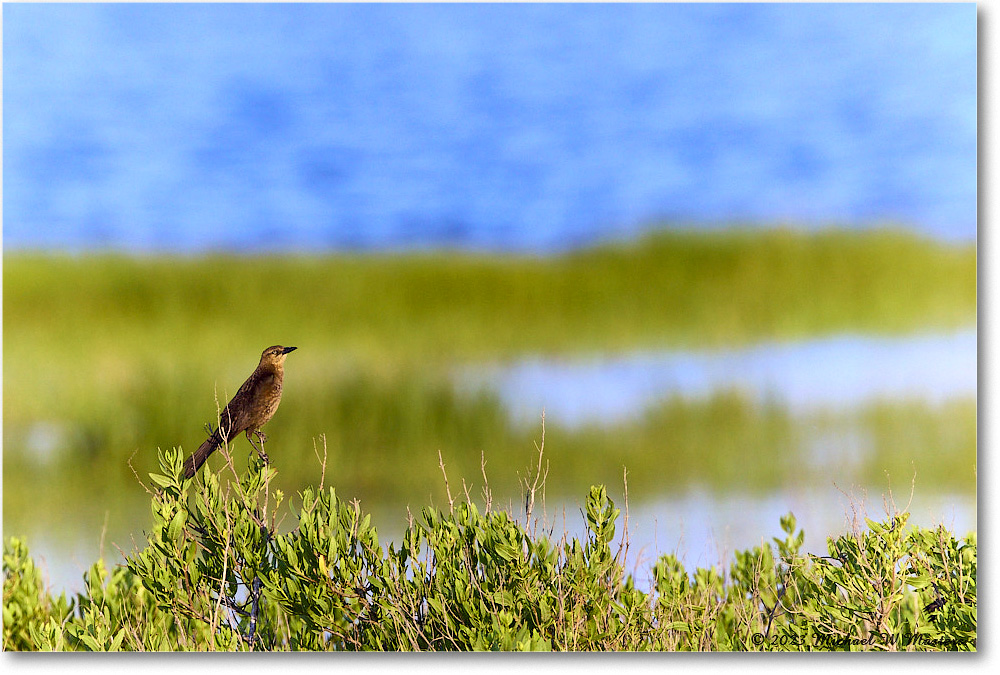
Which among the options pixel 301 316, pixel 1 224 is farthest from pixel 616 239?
pixel 1 224

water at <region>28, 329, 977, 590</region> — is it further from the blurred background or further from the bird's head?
the bird's head

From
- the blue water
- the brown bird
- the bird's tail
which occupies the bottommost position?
the bird's tail

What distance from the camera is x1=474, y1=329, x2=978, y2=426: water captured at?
3.00 metres

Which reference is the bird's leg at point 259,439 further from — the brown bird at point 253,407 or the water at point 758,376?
the water at point 758,376

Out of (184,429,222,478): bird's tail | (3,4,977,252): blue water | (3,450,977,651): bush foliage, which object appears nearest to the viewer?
(3,450,977,651): bush foliage

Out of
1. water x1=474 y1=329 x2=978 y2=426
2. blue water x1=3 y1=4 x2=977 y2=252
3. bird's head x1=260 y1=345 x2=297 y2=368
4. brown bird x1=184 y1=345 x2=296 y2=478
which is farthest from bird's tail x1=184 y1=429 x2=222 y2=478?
water x1=474 y1=329 x2=978 y2=426

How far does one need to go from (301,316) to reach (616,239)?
1101mm

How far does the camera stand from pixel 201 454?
9.72 ft

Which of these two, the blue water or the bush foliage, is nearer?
the bush foliage

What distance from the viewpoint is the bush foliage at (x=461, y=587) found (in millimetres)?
2791

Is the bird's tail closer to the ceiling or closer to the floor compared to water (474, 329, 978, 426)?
closer to the floor

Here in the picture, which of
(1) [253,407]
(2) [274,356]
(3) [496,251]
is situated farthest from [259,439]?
(3) [496,251]

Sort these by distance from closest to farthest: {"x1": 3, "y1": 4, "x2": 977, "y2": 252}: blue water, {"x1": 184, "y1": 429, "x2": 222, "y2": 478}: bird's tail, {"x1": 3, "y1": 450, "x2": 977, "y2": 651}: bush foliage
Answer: {"x1": 3, "y1": 450, "x2": 977, "y2": 651}: bush foliage < {"x1": 184, "y1": 429, "x2": 222, "y2": 478}: bird's tail < {"x1": 3, "y1": 4, "x2": 977, "y2": 252}: blue water

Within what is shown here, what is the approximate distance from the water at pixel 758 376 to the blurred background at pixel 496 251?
11 millimetres
